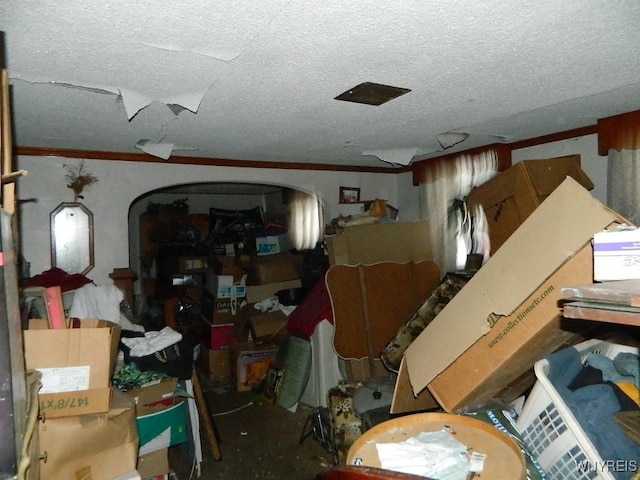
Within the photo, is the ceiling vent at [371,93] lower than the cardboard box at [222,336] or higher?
higher

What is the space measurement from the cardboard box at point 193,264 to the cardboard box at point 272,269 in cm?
108

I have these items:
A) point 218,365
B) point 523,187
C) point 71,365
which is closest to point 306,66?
point 71,365

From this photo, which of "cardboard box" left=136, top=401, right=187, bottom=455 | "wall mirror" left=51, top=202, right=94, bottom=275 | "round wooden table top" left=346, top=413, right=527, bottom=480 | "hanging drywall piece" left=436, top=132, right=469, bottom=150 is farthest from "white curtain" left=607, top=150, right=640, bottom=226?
"wall mirror" left=51, top=202, right=94, bottom=275

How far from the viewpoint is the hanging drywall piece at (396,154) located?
3229mm

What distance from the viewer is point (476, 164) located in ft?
11.0

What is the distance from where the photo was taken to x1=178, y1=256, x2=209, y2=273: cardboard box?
5520mm

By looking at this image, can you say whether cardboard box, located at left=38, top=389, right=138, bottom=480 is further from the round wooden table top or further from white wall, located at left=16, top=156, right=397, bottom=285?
white wall, located at left=16, top=156, right=397, bottom=285

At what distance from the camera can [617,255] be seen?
1.15 m

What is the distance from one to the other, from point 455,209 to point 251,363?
93.2 inches

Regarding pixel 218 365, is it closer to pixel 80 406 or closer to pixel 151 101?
pixel 80 406

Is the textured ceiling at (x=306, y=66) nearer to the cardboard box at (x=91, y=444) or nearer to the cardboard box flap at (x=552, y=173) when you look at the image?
the cardboard box flap at (x=552, y=173)

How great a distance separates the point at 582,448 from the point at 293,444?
2149 millimetres

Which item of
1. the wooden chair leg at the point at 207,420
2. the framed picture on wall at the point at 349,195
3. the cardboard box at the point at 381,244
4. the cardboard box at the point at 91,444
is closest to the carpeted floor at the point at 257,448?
the wooden chair leg at the point at 207,420

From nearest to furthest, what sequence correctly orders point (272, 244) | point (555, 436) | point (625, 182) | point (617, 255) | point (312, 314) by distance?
point (617, 255) < point (555, 436) < point (625, 182) < point (312, 314) < point (272, 244)
